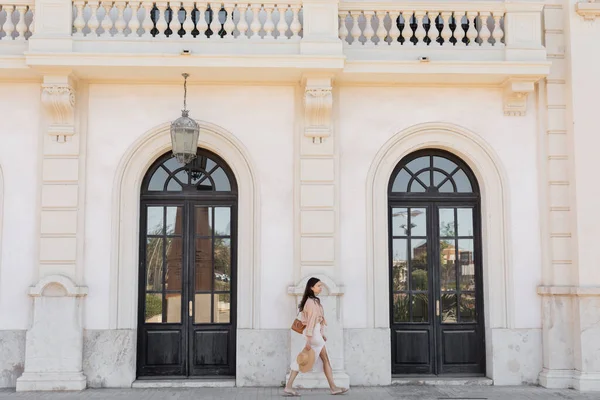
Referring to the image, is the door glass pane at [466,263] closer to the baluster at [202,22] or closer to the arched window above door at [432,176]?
the arched window above door at [432,176]

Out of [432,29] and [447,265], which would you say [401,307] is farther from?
[432,29]

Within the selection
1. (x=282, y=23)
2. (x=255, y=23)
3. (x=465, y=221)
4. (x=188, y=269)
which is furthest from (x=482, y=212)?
(x=188, y=269)

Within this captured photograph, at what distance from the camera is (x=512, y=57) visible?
10.7 metres

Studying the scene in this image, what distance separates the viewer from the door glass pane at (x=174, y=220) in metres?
11.0

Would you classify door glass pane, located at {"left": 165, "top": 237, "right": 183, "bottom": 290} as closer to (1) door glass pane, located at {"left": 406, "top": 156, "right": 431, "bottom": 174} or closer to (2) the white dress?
(2) the white dress

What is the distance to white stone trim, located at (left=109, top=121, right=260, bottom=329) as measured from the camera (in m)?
10.5

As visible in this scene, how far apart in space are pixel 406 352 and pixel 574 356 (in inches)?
98.7

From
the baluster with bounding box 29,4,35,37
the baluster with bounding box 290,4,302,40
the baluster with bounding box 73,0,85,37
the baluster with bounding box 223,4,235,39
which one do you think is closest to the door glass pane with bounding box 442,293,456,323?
the baluster with bounding box 290,4,302,40

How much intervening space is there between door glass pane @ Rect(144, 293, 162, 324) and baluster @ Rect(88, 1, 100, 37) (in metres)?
4.16

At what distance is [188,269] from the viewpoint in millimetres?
10906

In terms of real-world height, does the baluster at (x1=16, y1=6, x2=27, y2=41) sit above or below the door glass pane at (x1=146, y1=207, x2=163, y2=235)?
above

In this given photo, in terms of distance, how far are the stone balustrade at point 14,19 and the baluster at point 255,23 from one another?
132 inches

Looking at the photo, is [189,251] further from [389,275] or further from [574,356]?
[574,356]

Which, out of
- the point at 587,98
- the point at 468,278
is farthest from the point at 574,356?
the point at 587,98
